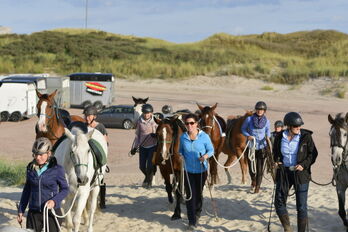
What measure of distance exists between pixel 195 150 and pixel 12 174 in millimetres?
8348

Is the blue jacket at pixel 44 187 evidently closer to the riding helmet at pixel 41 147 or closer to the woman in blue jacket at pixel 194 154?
the riding helmet at pixel 41 147

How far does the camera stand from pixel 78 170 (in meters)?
6.37

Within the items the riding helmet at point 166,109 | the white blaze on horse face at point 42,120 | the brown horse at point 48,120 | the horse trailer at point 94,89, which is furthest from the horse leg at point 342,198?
the horse trailer at point 94,89

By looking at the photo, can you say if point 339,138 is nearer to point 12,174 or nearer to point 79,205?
point 79,205

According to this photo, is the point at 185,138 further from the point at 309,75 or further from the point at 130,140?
the point at 309,75

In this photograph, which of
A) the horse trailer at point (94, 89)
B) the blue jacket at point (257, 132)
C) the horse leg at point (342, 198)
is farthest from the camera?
the horse trailer at point (94, 89)

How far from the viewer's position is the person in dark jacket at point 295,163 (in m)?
7.32

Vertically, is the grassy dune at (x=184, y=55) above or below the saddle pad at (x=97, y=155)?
above

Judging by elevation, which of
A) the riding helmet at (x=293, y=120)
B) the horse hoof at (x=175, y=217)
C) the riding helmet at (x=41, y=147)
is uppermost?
the riding helmet at (x=293, y=120)

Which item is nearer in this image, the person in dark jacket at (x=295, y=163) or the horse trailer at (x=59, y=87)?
the person in dark jacket at (x=295, y=163)

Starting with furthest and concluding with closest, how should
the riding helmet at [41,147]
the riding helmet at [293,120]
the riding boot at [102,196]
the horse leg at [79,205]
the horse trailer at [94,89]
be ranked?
the horse trailer at [94,89]
the riding boot at [102,196]
the riding helmet at [293,120]
the horse leg at [79,205]
the riding helmet at [41,147]

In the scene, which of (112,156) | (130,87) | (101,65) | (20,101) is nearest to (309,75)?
(130,87)

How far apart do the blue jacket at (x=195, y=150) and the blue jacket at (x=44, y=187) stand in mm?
2574

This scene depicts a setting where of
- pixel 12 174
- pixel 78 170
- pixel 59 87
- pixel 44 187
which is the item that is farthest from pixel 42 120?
pixel 59 87
